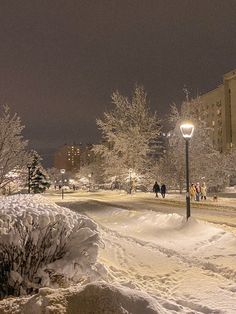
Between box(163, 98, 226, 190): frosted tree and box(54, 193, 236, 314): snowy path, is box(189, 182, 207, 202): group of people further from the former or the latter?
box(54, 193, 236, 314): snowy path

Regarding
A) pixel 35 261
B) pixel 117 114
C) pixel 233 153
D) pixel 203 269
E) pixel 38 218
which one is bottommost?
pixel 203 269

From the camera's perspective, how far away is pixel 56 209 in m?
7.37

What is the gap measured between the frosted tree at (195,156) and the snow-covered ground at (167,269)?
31306mm

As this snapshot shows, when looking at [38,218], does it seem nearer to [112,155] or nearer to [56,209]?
[56,209]

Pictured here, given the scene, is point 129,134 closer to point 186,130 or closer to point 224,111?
point 186,130

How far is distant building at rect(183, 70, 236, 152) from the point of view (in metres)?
111

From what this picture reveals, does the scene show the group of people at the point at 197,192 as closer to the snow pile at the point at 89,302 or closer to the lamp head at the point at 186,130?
the lamp head at the point at 186,130

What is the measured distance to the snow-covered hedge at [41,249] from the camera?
253 inches

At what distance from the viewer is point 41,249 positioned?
668cm

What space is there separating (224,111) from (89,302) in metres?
116

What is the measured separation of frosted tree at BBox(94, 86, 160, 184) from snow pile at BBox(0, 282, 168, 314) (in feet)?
163

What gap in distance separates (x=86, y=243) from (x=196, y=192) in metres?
29.5

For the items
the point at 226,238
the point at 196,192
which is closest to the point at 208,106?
the point at 196,192

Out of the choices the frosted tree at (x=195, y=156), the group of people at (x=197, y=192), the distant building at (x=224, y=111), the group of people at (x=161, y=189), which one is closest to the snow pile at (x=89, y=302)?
the group of people at (x=197, y=192)
